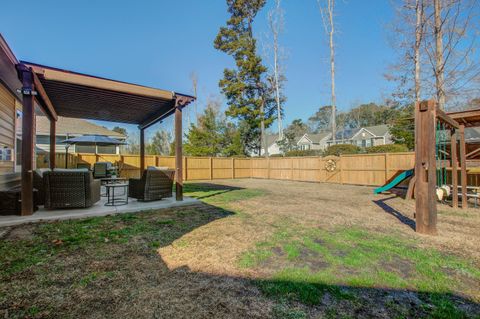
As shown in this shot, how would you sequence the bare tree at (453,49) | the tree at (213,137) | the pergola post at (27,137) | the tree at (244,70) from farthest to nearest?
the tree at (213,137)
the tree at (244,70)
the bare tree at (453,49)
the pergola post at (27,137)

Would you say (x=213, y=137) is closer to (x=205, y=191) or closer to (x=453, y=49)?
(x=205, y=191)

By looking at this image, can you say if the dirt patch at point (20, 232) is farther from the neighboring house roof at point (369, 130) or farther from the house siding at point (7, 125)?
the neighboring house roof at point (369, 130)

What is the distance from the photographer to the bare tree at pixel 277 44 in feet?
60.8

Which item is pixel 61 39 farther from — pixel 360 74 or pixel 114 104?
pixel 360 74

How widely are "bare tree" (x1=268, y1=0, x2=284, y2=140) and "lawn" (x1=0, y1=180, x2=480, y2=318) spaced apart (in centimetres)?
1647

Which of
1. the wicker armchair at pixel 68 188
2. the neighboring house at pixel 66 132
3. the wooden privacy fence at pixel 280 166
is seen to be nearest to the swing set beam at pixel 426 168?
the wicker armchair at pixel 68 188

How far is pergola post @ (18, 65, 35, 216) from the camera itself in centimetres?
405

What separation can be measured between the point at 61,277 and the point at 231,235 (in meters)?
2.02

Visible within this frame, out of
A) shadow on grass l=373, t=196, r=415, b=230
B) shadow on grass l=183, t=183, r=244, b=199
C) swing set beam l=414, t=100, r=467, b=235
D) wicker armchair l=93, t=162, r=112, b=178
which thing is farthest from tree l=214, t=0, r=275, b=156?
swing set beam l=414, t=100, r=467, b=235

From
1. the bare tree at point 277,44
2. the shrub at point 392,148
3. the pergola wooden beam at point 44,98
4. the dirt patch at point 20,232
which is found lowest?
the dirt patch at point 20,232

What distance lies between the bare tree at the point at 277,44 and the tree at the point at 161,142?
12.2m

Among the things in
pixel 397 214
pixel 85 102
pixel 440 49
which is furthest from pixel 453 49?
pixel 85 102

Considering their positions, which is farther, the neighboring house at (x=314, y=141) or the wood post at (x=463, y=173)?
the neighboring house at (x=314, y=141)

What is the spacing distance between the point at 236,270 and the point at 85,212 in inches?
145
